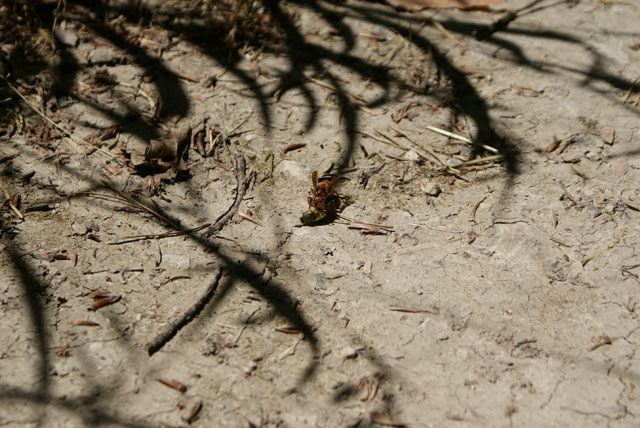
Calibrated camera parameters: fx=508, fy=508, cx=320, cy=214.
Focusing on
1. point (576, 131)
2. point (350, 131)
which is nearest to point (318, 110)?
point (350, 131)

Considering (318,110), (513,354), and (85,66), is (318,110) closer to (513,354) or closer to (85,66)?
(85,66)

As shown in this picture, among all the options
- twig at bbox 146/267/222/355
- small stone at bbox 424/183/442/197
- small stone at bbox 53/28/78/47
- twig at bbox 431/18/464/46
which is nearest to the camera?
twig at bbox 146/267/222/355

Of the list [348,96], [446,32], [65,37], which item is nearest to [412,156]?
[348,96]

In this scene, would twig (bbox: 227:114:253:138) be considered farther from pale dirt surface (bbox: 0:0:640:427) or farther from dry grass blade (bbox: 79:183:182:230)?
dry grass blade (bbox: 79:183:182:230)

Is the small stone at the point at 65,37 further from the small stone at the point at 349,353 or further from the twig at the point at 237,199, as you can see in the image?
the small stone at the point at 349,353

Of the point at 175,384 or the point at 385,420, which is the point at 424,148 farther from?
the point at 175,384

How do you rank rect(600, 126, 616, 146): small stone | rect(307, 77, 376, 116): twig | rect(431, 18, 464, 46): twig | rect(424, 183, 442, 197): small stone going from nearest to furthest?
1. rect(424, 183, 442, 197): small stone
2. rect(600, 126, 616, 146): small stone
3. rect(307, 77, 376, 116): twig
4. rect(431, 18, 464, 46): twig

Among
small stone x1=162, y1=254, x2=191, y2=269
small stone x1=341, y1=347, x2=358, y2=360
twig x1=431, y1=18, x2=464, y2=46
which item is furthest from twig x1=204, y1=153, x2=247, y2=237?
twig x1=431, y1=18, x2=464, y2=46

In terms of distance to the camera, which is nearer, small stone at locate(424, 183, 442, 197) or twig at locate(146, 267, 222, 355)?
twig at locate(146, 267, 222, 355)
